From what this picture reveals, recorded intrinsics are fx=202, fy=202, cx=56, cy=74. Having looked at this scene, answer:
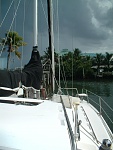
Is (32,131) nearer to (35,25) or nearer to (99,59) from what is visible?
(35,25)

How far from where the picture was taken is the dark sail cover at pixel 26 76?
3387 millimetres

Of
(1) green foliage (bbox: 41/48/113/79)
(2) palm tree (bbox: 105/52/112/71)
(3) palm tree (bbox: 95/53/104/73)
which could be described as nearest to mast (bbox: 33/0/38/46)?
(1) green foliage (bbox: 41/48/113/79)

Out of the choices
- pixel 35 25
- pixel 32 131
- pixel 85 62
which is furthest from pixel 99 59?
pixel 32 131

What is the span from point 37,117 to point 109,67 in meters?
76.1

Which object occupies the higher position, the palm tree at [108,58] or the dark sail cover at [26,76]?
the palm tree at [108,58]

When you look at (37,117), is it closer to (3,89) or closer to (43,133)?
(43,133)

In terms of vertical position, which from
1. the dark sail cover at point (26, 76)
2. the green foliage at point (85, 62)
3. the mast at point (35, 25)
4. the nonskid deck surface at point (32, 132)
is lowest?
the nonskid deck surface at point (32, 132)

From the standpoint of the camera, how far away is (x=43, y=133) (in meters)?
1.73

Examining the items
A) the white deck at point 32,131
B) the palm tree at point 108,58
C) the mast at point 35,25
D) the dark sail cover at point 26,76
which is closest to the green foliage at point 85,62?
the palm tree at point 108,58

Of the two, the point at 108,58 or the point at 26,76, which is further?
the point at 108,58

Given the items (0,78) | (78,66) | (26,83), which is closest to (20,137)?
(0,78)

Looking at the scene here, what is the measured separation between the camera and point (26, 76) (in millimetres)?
3887

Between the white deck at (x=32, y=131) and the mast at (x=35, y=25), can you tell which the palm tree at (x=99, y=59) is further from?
the white deck at (x=32, y=131)

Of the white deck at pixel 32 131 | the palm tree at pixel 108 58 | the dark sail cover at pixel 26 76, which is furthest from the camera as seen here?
the palm tree at pixel 108 58
